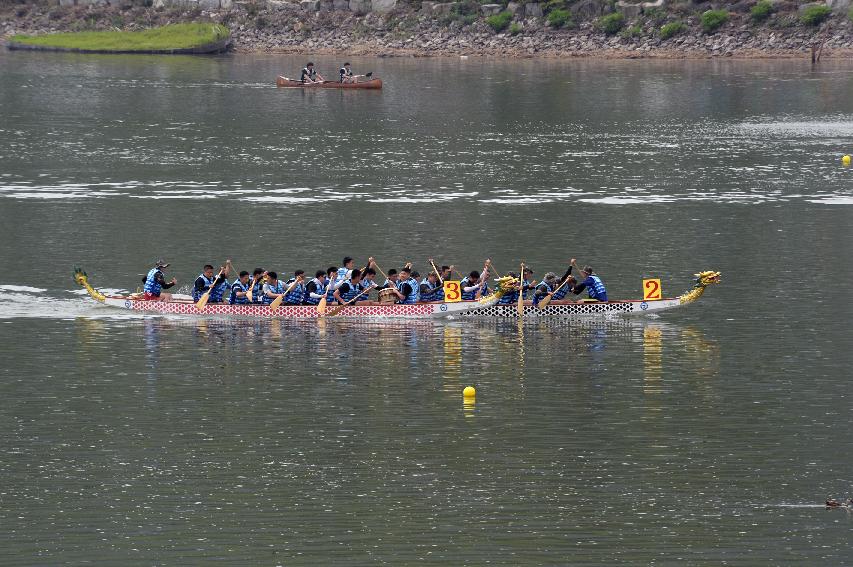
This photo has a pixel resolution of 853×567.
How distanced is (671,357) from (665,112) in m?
70.8

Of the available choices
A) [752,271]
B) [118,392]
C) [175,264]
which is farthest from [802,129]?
[118,392]

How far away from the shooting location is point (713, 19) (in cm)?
15575

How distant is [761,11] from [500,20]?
2752cm

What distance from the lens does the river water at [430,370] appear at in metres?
34.8

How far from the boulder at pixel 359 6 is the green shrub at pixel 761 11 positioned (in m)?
42.8

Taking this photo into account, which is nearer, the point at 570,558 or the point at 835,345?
the point at 570,558

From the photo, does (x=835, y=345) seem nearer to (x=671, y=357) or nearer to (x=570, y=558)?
(x=671, y=357)

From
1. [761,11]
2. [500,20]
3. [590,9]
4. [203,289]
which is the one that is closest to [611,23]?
[590,9]

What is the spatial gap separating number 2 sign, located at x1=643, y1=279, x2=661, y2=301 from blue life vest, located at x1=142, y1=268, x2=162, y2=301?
17041mm

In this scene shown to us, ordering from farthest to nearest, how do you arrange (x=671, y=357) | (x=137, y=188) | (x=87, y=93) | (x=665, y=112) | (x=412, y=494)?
(x=87, y=93)
(x=665, y=112)
(x=137, y=188)
(x=671, y=357)
(x=412, y=494)

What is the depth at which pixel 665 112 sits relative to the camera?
118 m

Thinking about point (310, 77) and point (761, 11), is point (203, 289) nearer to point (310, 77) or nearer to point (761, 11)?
point (310, 77)

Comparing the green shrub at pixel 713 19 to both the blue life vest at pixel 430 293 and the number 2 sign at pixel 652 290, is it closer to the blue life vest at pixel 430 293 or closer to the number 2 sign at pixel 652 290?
the number 2 sign at pixel 652 290

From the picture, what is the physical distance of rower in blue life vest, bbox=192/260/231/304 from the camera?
54594 millimetres
